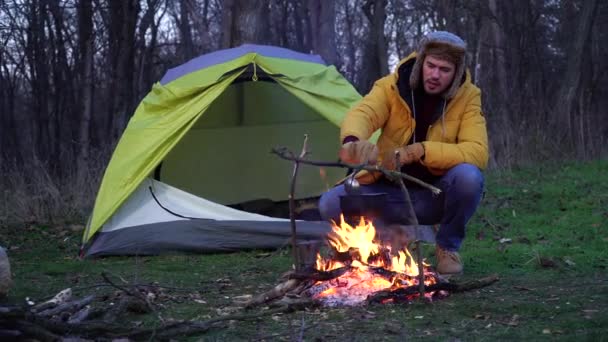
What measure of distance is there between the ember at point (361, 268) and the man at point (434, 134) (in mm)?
326

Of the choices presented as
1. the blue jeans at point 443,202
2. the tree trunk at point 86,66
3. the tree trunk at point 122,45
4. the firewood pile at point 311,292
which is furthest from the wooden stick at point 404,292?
the tree trunk at point 122,45

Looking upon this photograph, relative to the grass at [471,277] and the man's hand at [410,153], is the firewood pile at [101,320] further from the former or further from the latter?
the man's hand at [410,153]

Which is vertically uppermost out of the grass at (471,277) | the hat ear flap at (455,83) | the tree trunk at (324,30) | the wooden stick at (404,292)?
the tree trunk at (324,30)

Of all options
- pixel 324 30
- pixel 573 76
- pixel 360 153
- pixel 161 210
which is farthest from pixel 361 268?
pixel 324 30

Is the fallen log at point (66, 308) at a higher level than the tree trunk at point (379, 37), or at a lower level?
lower

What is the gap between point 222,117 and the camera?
7.31 metres

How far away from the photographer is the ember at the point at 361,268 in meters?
Result: 3.47

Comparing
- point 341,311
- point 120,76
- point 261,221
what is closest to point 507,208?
point 261,221

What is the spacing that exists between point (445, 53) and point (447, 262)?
3.45 feet

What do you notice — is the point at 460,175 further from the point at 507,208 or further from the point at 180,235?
the point at 507,208

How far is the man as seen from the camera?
3930 millimetres

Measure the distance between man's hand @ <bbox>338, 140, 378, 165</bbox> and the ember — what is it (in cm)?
28

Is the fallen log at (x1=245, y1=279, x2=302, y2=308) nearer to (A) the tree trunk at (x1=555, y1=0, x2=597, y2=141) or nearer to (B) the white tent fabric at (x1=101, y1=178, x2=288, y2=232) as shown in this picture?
(B) the white tent fabric at (x1=101, y1=178, x2=288, y2=232)

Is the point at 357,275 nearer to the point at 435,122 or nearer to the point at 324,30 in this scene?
the point at 435,122
